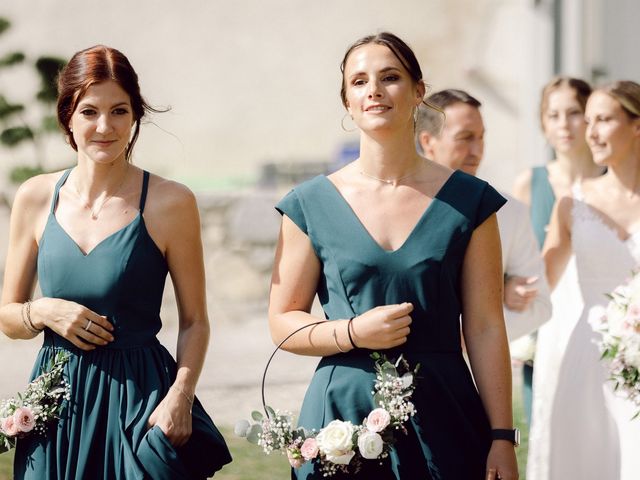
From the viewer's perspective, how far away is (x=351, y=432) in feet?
11.5

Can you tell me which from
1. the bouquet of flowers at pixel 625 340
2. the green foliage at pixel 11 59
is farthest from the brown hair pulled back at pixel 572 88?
the green foliage at pixel 11 59

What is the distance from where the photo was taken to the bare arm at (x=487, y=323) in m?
3.65

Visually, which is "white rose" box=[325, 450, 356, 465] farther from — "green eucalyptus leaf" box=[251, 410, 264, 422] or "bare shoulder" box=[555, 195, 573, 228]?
"bare shoulder" box=[555, 195, 573, 228]

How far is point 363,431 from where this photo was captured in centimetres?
355

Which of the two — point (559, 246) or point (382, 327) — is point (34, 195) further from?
point (559, 246)

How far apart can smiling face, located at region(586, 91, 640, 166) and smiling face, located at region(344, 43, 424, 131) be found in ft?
7.56

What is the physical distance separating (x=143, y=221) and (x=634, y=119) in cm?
281

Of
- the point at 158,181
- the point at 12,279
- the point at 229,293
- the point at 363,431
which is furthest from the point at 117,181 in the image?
the point at 229,293

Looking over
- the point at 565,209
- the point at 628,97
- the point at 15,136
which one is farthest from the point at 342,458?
the point at 15,136

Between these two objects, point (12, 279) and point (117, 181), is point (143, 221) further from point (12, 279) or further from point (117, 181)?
point (12, 279)

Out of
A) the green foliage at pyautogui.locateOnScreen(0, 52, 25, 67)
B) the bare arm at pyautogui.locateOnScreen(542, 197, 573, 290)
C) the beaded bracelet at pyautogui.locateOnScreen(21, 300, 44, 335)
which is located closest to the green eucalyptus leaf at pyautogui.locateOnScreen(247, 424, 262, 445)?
the beaded bracelet at pyautogui.locateOnScreen(21, 300, 44, 335)

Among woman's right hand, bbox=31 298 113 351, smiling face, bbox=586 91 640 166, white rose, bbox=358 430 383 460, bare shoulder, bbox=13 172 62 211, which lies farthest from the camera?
smiling face, bbox=586 91 640 166

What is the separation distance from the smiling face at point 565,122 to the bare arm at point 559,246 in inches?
37.5

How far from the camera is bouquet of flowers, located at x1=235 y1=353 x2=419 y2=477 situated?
138 inches
